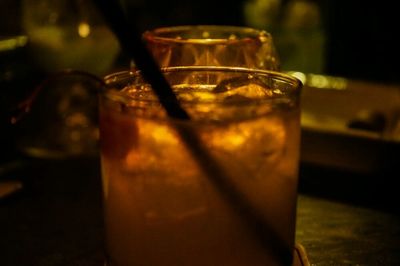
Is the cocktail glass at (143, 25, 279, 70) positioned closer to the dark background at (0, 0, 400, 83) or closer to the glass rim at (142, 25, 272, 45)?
the glass rim at (142, 25, 272, 45)

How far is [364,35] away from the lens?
277cm

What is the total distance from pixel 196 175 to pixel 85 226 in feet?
1.48

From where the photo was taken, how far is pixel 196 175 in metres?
0.59

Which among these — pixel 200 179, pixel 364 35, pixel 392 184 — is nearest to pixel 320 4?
pixel 364 35

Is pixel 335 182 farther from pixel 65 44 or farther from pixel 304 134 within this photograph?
pixel 65 44

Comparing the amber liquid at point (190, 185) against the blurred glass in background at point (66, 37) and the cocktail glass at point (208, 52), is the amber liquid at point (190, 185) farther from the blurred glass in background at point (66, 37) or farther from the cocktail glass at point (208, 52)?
the blurred glass in background at point (66, 37)

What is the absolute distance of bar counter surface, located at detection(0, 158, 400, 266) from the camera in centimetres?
87

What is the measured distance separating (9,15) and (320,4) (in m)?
1.39

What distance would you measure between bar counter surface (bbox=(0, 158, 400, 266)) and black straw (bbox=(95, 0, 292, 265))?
28 centimetres

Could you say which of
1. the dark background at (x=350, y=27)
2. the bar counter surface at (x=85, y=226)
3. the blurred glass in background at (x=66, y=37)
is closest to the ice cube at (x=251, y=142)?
the bar counter surface at (x=85, y=226)

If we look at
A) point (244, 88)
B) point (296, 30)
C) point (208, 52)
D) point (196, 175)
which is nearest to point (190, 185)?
point (196, 175)

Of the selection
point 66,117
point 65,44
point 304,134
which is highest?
point 65,44

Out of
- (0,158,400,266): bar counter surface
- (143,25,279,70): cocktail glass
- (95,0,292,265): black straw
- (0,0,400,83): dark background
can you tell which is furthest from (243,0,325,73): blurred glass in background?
(95,0,292,265): black straw

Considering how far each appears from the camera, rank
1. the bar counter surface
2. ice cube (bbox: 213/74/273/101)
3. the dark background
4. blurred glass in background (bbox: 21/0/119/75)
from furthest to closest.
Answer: the dark background, blurred glass in background (bbox: 21/0/119/75), the bar counter surface, ice cube (bbox: 213/74/273/101)
